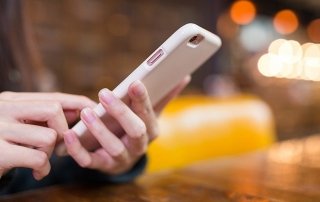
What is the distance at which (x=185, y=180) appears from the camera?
66cm

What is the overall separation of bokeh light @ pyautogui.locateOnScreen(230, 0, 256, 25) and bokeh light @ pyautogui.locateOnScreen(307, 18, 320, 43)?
1296 mm

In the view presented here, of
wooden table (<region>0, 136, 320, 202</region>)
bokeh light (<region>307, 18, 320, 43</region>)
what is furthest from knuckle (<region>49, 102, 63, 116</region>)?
bokeh light (<region>307, 18, 320, 43</region>)

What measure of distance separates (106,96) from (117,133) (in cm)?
11

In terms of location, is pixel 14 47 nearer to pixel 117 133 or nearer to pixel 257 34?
pixel 117 133

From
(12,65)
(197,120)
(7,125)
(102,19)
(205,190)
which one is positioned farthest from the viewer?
(102,19)

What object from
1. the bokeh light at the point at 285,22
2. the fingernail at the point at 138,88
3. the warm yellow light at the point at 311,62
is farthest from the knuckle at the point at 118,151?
the bokeh light at the point at 285,22

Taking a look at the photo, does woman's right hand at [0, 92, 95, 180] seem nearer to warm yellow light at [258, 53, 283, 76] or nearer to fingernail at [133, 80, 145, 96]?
fingernail at [133, 80, 145, 96]

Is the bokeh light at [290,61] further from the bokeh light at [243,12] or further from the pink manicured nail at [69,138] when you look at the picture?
the pink manicured nail at [69,138]

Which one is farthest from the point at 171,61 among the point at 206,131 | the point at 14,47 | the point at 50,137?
the point at 206,131

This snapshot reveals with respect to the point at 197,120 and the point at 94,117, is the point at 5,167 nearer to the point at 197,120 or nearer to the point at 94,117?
the point at 94,117

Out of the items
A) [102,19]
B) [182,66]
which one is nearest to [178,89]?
[182,66]

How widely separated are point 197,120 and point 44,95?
0.58m

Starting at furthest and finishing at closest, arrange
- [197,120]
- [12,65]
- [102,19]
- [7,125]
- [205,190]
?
[102,19], [197,120], [12,65], [205,190], [7,125]

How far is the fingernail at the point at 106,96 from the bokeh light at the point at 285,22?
476cm
